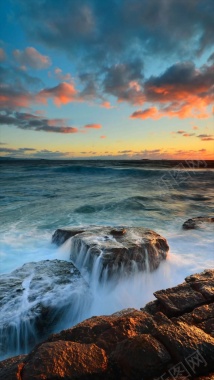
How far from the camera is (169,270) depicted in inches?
251

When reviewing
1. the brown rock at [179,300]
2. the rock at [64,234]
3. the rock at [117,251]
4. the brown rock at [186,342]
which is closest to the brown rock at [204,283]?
the brown rock at [179,300]

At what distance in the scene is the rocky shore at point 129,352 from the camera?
2240 millimetres

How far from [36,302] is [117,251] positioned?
1.95 metres

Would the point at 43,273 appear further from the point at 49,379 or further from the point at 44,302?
the point at 49,379

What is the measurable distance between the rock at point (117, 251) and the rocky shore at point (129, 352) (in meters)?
2.35

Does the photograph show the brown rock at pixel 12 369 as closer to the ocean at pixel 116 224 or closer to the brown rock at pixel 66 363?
the brown rock at pixel 66 363

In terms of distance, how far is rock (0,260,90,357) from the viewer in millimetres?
4137

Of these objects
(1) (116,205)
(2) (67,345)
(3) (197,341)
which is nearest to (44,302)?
(2) (67,345)

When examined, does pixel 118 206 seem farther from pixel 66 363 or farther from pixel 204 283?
pixel 66 363

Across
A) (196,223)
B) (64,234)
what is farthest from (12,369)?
(196,223)

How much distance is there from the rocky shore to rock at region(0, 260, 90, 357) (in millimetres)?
1540

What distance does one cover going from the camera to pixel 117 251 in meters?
5.56

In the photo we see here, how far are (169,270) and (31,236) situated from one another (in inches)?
226

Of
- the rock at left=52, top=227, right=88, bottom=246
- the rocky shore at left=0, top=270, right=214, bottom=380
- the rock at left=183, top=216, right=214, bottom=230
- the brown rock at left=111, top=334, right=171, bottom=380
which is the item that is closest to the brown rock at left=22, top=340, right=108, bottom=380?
the rocky shore at left=0, top=270, right=214, bottom=380
